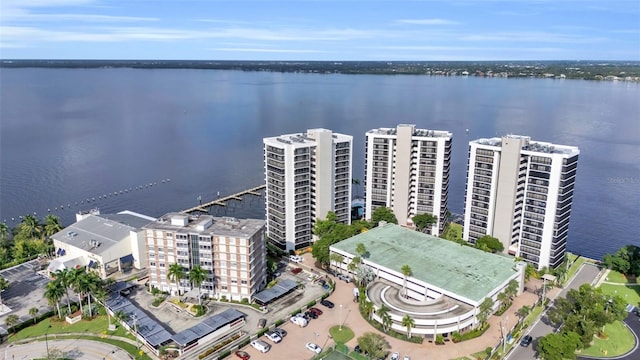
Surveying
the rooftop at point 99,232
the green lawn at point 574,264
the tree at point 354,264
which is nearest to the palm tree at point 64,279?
the rooftop at point 99,232

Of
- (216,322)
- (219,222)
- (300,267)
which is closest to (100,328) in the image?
(216,322)

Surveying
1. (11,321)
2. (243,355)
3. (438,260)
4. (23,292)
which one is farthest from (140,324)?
(438,260)

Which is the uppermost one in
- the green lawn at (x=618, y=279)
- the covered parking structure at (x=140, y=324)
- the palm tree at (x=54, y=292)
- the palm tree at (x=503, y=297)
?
the palm tree at (x=54, y=292)

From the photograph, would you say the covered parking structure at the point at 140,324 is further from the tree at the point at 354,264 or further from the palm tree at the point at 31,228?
the palm tree at the point at 31,228

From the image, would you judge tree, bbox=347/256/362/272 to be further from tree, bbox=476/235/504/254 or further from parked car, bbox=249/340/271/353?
tree, bbox=476/235/504/254

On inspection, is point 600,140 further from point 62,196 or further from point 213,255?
point 62,196
